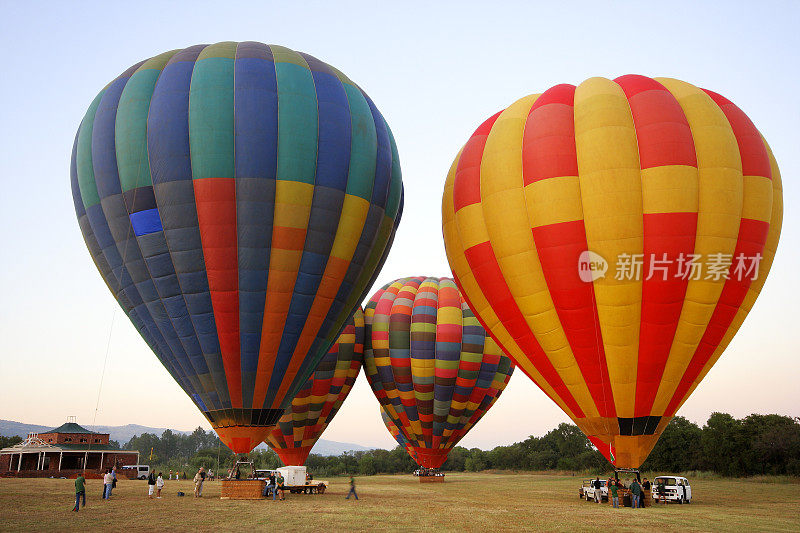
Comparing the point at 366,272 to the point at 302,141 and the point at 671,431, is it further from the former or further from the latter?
the point at 671,431

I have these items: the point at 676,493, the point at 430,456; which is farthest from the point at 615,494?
the point at 430,456

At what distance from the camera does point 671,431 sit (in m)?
51.3

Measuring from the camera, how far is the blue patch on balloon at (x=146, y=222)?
1466 centimetres

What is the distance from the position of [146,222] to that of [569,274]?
10.3 meters

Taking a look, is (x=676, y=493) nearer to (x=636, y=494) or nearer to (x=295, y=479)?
(x=636, y=494)

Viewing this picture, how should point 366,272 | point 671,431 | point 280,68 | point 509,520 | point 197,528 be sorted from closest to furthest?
1. point 197,528
2. point 509,520
3. point 280,68
4. point 366,272
5. point 671,431

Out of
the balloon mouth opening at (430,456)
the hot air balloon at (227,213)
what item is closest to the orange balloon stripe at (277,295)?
the hot air balloon at (227,213)

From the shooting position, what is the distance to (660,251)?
1354cm

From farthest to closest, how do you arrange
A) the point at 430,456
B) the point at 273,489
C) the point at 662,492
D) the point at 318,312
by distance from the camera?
the point at 430,456 < the point at 662,492 < the point at 273,489 < the point at 318,312

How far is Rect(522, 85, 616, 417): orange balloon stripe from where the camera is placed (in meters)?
14.0

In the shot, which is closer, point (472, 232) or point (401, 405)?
point (472, 232)

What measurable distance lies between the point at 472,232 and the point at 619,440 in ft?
20.7

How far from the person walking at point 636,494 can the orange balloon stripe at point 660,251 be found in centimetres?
226

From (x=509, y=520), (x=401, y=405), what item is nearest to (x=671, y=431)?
(x=401, y=405)
